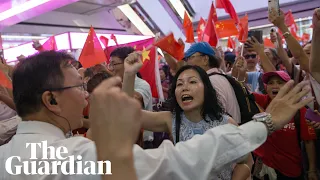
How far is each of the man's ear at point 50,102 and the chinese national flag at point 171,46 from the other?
6.85 ft

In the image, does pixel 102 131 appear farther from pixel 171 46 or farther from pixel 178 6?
pixel 178 6

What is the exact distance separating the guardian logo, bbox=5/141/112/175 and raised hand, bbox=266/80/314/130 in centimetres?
59

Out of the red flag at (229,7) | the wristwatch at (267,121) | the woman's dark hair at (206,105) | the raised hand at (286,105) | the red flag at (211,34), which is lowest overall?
the woman's dark hair at (206,105)

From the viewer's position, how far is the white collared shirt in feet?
2.96

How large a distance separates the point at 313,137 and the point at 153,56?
178 cm

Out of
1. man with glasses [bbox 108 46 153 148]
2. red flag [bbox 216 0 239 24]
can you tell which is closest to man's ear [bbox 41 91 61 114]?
man with glasses [bbox 108 46 153 148]

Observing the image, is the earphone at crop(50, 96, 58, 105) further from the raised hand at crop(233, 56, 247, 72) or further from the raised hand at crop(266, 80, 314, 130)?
the raised hand at crop(233, 56, 247, 72)

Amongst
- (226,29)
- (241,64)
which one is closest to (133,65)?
(241,64)

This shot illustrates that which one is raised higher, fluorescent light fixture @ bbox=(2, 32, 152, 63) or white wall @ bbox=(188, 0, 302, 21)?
white wall @ bbox=(188, 0, 302, 21)

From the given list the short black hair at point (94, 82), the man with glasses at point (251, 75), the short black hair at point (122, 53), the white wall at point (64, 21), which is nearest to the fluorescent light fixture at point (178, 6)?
the white wall at point (64, 21)

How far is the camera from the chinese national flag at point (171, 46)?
3.13 metres

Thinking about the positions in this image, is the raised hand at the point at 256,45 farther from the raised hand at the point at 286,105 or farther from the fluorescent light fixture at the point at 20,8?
the fluorescent light fixture at the point at 20,8

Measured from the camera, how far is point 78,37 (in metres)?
6.69

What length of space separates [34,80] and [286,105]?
0.83 metres
